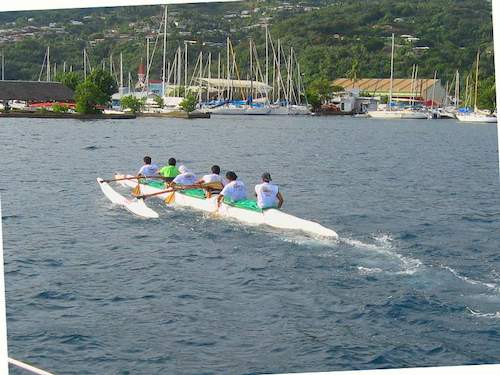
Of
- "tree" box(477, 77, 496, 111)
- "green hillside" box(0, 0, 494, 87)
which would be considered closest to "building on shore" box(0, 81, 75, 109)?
"green hillside" box(0, 0, 494, 87)

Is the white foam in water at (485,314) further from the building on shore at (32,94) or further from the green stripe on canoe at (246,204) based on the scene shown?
the building on shore at (32,94)

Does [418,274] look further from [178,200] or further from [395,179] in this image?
[395,179]

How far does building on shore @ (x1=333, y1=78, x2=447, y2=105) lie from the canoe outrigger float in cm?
8804

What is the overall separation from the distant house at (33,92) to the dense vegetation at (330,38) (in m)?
21.0

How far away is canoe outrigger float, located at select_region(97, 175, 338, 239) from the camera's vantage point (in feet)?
66.6

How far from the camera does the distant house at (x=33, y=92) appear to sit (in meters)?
87.9

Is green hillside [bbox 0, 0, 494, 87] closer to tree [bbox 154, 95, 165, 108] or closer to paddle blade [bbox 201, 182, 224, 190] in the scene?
tree [bbox 154, 95, 165, 108]

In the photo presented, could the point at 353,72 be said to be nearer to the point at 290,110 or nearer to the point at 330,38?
the point at 330,38

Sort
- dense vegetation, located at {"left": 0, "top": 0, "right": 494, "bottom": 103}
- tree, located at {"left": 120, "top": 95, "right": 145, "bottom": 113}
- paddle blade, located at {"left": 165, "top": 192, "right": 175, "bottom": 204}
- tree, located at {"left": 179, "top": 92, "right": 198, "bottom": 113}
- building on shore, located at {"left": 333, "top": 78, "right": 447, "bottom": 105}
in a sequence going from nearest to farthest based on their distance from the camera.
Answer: paddle blade, located at {"left": 165, "top": 192, "right": 175, "bottom": 204} < tree, located at {"left": 120, "top": 95, "right": 145, "bottom": 113} < tree, located at {"left": 179, "top": 92, "right": 198, "bottom": 113} < building on shore, located at {"left": 333, "top": 78, "right": 447, "bottom": 105} < dense vegetation, located at {"left": 0, "top": 0, "right": 494, "bottom": 103}

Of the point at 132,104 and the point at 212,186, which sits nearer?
the point at 212,186

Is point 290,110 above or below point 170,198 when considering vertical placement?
above

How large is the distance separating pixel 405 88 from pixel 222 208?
102m

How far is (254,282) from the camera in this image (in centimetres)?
1700

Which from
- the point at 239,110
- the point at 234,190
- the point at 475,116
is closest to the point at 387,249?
the point at 234,190
